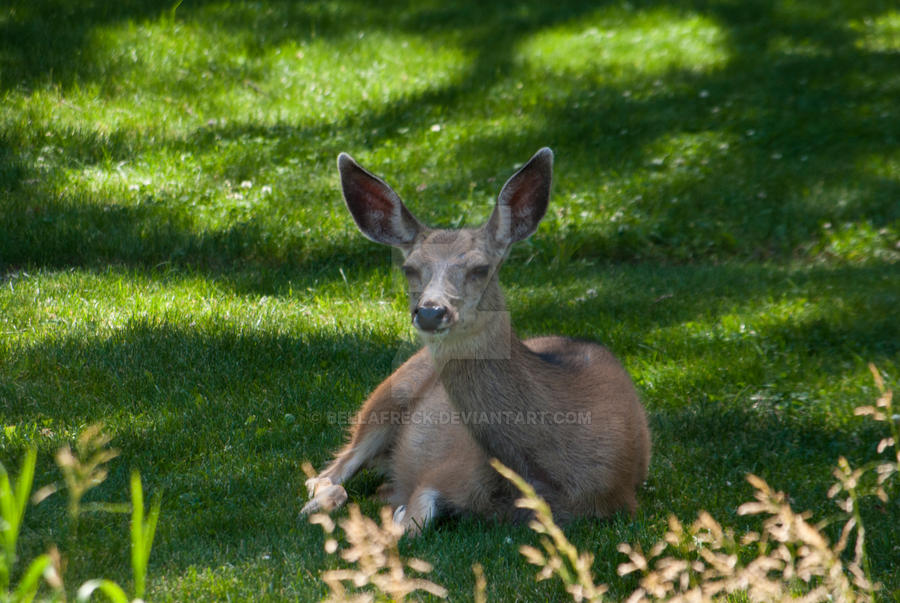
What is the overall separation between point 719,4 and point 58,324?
9186 millimetres

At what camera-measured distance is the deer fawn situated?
167 inches

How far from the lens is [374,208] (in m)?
4.64

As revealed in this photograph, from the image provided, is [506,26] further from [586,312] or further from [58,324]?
[58,324]

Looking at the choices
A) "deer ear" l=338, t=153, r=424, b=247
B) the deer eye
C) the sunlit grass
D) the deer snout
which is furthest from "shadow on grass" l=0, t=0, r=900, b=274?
the deer snout

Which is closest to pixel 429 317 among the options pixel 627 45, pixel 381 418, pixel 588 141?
pixel 381 418

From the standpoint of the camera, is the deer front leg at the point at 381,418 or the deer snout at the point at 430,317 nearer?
the deer snout at the point at 430,317

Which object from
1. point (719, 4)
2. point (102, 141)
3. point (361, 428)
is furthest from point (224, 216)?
point (719, 4)

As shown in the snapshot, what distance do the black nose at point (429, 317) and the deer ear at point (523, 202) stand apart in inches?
28.7

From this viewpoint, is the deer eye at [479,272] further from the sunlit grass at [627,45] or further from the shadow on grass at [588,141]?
the sunlit grass at [627,45]

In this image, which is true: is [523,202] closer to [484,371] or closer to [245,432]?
[484,371]

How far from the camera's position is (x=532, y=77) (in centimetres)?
1072

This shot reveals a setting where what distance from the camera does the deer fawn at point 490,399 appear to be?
13.9 ft

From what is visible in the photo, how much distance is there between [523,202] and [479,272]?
1.67 feet

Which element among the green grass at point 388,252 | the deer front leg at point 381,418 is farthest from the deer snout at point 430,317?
the deer front leg at point 381,418
